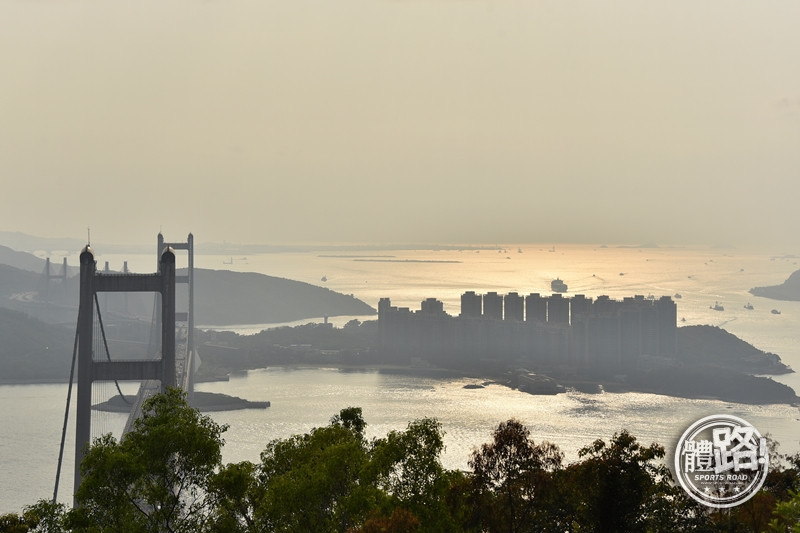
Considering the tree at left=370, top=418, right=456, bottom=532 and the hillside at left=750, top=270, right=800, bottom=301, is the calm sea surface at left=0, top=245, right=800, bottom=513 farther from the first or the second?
the hillside at left=750, top=270, right=800, bottom=301

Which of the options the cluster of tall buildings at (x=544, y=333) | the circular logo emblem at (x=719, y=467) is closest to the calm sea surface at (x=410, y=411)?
the circular logo emblem at (x=719, y=467)

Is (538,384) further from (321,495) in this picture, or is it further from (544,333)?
(321,495)

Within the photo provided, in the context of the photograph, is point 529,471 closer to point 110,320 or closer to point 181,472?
point 181,472

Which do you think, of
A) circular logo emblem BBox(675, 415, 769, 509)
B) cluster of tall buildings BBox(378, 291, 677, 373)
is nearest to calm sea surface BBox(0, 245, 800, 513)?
circular logo emblem BBox(675, 415, 769, 509)

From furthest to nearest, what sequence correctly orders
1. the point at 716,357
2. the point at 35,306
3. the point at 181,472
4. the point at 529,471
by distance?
the point at 35,306
the point at 716,357
the point at 529,471
the point at 181,472

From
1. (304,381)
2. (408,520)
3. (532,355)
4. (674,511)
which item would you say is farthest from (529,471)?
(532,355)

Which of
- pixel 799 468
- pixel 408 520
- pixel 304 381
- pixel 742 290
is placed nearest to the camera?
pixel 408 520
